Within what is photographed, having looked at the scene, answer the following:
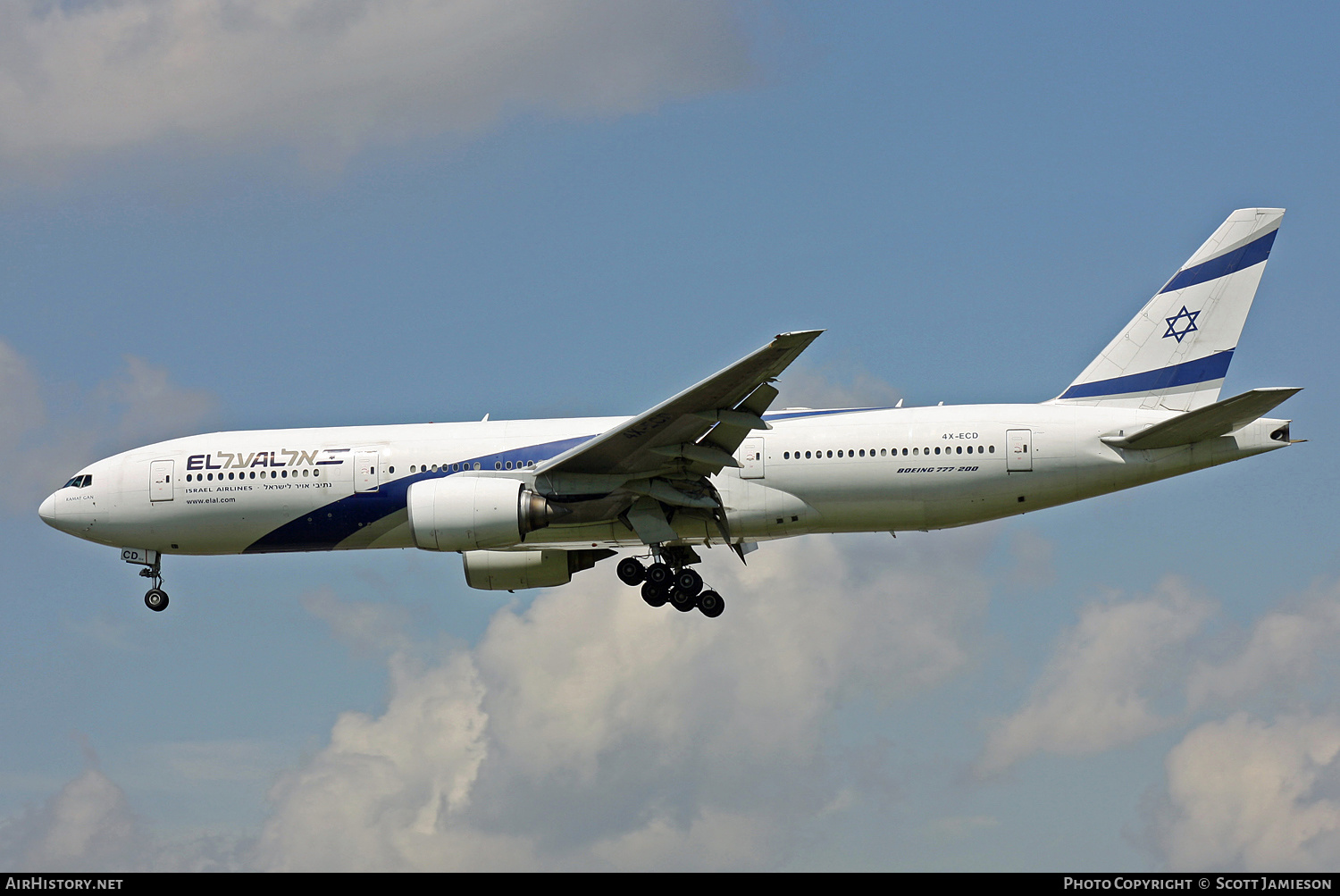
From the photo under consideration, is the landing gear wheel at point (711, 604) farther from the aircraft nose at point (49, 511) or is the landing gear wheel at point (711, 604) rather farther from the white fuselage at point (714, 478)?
the aircraft nose at point (49, 511)

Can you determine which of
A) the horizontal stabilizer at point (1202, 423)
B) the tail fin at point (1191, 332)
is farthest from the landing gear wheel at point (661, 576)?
the horizontal stabilizer at point (1202, 423)

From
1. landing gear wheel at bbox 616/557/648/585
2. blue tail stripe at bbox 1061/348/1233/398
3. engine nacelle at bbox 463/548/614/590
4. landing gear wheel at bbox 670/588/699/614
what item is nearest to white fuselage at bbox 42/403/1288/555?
landing gear wheel at bbox 616/557/648/585

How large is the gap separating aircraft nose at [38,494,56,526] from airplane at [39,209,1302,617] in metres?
0.08

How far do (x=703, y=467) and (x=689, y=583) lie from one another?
11.3 ft

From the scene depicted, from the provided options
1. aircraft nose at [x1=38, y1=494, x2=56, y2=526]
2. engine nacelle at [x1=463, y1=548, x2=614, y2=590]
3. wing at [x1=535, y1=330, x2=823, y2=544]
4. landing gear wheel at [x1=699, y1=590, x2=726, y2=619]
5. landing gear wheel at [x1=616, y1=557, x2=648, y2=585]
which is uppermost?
aircraft nose at [x1=38, y1=494, x2=56, y2=526]

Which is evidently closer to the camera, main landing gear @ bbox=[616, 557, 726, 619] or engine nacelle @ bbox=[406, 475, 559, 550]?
engine nacelle @ bbox=[406, 475, 559, 550]

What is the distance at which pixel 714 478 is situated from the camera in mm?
29188

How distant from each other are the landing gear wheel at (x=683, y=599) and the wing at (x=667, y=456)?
65.7 inches

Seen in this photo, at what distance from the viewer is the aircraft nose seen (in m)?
32.1

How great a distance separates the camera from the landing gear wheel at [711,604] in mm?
30734

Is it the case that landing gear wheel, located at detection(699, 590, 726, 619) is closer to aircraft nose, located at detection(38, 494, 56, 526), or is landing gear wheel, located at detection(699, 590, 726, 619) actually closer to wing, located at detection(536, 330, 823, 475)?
wing, located at detection(536, 330, 823, 475)

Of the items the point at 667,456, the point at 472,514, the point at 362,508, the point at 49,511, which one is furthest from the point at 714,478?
the point at 49,511
